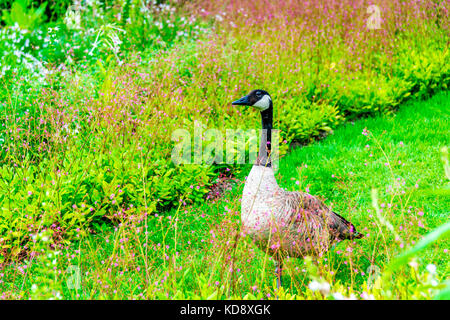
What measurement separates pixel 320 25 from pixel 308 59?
3.21 feet

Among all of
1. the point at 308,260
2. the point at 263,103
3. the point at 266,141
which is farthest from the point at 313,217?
the point at 308,260

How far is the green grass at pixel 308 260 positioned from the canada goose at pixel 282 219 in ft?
0.36

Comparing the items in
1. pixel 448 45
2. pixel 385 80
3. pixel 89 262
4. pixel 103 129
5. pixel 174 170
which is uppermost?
pixel 448 45

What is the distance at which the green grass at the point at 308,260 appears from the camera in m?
2.80

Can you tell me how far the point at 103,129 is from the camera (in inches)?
195

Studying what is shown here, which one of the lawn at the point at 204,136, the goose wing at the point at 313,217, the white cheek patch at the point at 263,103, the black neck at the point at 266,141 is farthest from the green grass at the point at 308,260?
the white cheek patch at the point at 263,103

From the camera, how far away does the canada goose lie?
123 inches

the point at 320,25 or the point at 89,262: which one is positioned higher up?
the point at 320,25

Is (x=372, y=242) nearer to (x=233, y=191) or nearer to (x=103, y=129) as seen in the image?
(x=233, y=191)

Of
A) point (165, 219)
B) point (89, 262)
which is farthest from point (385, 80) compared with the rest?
point (89, 262)

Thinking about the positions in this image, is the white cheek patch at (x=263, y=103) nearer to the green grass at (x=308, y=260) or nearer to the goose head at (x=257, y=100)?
the goose head at (x=257, y=100)

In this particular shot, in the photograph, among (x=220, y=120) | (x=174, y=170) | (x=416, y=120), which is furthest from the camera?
(x=416, y=120)

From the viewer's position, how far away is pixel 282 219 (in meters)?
3.16

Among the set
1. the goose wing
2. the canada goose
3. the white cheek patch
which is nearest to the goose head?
the white cheek patch
